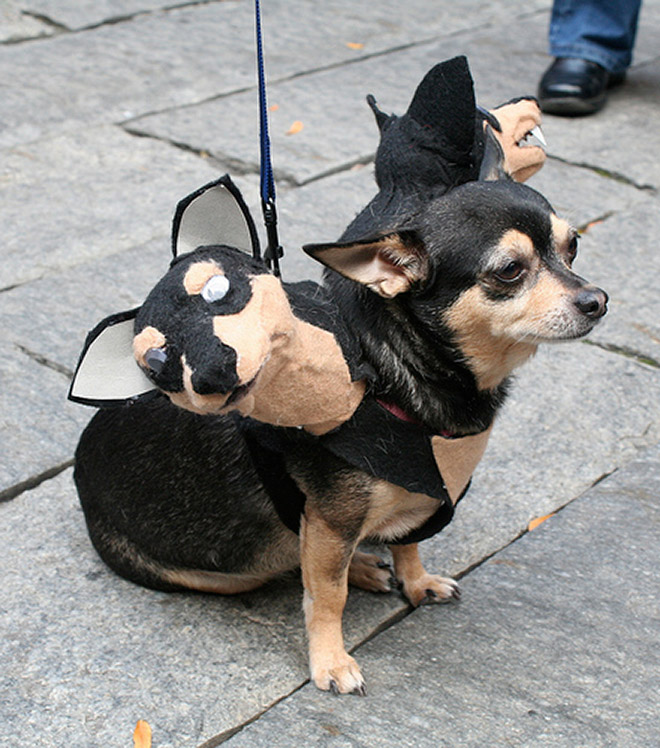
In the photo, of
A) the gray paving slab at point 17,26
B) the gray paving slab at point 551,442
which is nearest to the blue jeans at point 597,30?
the gray paving slab at point 551,442

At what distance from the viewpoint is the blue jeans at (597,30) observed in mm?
5594

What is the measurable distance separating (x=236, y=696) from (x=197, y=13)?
5.19 metres

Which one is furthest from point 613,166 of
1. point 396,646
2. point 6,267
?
point 396,646

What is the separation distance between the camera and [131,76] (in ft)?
18.2

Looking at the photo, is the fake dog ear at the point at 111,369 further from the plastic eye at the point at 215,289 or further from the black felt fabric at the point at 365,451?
the black felt fabric at the point at 365,451

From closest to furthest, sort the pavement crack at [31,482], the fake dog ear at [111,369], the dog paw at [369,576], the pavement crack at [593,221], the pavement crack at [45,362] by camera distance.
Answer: the fake dog ear at [111,369], the dog paw at [369,576], the pavement crack at [31,482], the pavement crack at [45,362], the pavement crack at [593,221]

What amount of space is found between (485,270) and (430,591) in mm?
964

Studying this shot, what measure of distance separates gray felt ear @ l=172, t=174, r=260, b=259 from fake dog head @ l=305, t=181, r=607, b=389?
0.66 ft

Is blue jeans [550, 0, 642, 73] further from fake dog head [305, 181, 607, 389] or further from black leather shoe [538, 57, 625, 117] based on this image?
fake dog head [305, 181, 607, 389]

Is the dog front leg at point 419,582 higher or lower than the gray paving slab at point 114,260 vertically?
higher

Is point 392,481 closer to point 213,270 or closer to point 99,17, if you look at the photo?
point 213,270

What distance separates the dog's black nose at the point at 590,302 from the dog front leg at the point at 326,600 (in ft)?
2.31

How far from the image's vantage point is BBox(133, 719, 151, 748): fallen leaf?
2.13 meters

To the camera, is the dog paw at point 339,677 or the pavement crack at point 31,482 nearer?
the dog paw at point 339,677
